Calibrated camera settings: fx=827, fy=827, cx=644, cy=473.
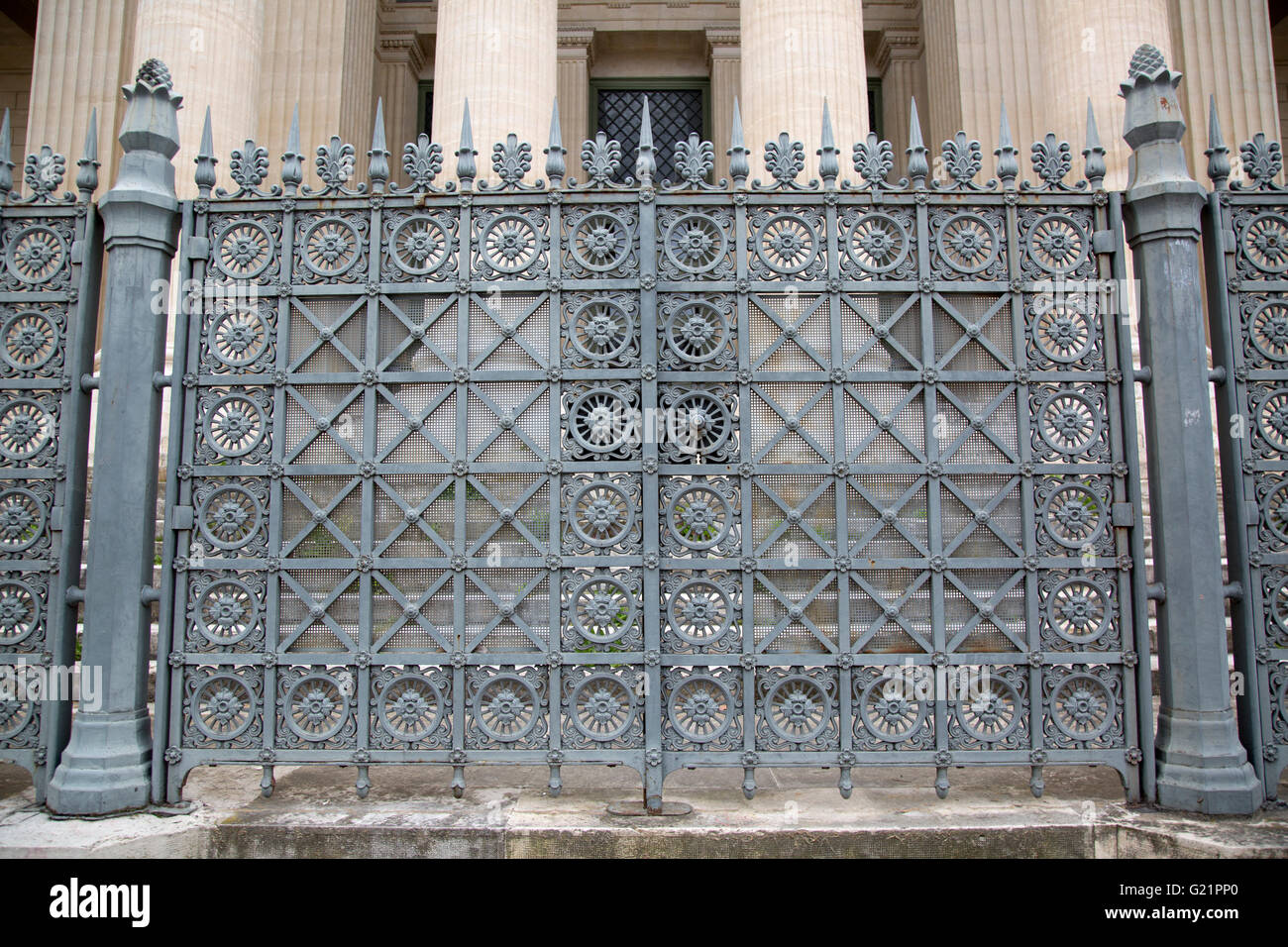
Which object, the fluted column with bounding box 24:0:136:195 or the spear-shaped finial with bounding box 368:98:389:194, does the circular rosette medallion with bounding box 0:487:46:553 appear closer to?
the spear-shaped finial with bounding box 368:98:389:194

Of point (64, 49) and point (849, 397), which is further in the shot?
point (64, 49)

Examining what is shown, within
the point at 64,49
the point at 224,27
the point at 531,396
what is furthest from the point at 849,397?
the point at 64,49

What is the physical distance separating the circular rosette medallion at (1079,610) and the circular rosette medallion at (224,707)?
412cm

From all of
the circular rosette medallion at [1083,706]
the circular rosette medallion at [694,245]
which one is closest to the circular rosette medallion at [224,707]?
the circular rosette medallion at [694,245]

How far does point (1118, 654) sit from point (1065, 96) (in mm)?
7762

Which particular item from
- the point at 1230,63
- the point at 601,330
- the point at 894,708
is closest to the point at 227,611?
the point at 601,330

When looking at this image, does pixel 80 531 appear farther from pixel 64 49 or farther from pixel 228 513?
pixel 64 49

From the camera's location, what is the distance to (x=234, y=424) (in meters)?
4.35

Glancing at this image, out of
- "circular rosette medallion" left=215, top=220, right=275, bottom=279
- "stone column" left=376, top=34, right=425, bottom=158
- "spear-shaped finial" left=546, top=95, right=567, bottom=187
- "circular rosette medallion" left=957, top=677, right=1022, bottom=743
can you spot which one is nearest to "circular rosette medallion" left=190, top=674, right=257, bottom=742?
"circular rosette medallion" left=215, top=220, right=275, bottom=279

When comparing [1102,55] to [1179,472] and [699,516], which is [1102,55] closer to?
[1179,472]

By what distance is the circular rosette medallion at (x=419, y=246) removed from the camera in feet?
14.4

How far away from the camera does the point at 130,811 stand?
4.10 meters

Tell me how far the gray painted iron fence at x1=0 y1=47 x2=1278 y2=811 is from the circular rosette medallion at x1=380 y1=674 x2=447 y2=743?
18mm

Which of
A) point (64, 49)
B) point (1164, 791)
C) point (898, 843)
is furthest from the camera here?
point (64, 49)
